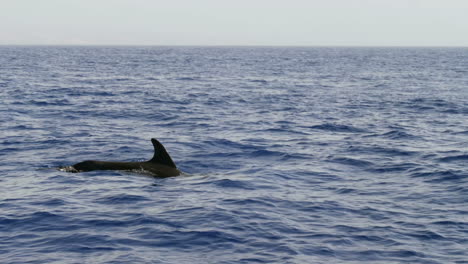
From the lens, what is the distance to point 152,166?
18.8m

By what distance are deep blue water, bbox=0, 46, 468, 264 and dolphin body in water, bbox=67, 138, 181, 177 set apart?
0.38 m

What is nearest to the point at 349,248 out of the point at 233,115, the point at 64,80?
the point at 233,115

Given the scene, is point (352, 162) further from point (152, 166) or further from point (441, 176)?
point (152, 166)

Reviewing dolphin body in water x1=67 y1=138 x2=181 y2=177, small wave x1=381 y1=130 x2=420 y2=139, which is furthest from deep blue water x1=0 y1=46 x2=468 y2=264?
dolphin body in water x1=67 y1=138 x2=181 y2=177

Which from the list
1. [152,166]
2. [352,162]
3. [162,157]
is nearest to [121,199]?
[152,166]

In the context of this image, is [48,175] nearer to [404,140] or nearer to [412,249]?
[412,249]

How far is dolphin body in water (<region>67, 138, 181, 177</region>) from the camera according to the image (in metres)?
18.6

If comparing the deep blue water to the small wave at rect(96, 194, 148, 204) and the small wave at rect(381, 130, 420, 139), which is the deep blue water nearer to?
the small wave at rect(96, 194, 148, 204)

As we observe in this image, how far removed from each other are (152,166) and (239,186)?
285 centimetres

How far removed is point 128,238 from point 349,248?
4.29 metres

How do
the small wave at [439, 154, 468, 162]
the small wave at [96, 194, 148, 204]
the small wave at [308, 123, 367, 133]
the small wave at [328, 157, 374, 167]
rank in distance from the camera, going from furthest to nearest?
1. the small wave at [308, 123, 367, 133]
2. the small wave at [439, 154, 468, 162]
3. the small wave at [328, 157, 374, 167]
4. the small wave at [96, 194, 148, 204]

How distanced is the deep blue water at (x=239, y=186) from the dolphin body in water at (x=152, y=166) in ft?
1.25

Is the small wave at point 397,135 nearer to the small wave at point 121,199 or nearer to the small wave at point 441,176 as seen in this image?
the small wave at point 441,176

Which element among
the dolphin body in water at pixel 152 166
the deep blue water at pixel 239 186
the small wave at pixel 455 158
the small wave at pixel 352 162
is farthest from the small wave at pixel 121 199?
the small wave at pixel 455 158
